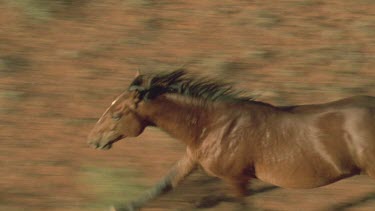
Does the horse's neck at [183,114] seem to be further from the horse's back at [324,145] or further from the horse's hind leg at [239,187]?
the horse's back at [324,145]

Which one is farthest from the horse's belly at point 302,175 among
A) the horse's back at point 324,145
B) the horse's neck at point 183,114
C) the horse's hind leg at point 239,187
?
the horse's neck at point 183,114

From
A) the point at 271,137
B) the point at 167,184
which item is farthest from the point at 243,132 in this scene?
the point at 167,184

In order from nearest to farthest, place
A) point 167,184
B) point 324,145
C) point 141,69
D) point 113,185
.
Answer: point 324,145, point 167,184, point 113,185, point 141,69

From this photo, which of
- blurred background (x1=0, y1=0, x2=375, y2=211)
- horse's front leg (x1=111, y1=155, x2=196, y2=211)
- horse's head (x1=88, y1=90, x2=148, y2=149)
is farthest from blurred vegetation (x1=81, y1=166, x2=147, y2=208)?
horse's head (x1=88, y1=90, x2=148, y2=149)

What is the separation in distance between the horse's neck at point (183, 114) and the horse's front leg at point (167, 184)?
213mm

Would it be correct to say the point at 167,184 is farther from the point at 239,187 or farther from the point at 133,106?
the point at 133,106

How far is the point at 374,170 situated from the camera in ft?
19.9

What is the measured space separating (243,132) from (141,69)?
146 inches

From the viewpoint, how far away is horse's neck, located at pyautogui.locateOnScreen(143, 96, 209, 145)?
6.42m

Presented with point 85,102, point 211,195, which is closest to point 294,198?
point 211,195

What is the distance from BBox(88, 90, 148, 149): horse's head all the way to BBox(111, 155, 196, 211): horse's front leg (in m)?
0.46

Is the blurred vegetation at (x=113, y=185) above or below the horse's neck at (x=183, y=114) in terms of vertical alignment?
below

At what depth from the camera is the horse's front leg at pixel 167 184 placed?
654 cm

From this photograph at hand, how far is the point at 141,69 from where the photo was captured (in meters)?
9.79
